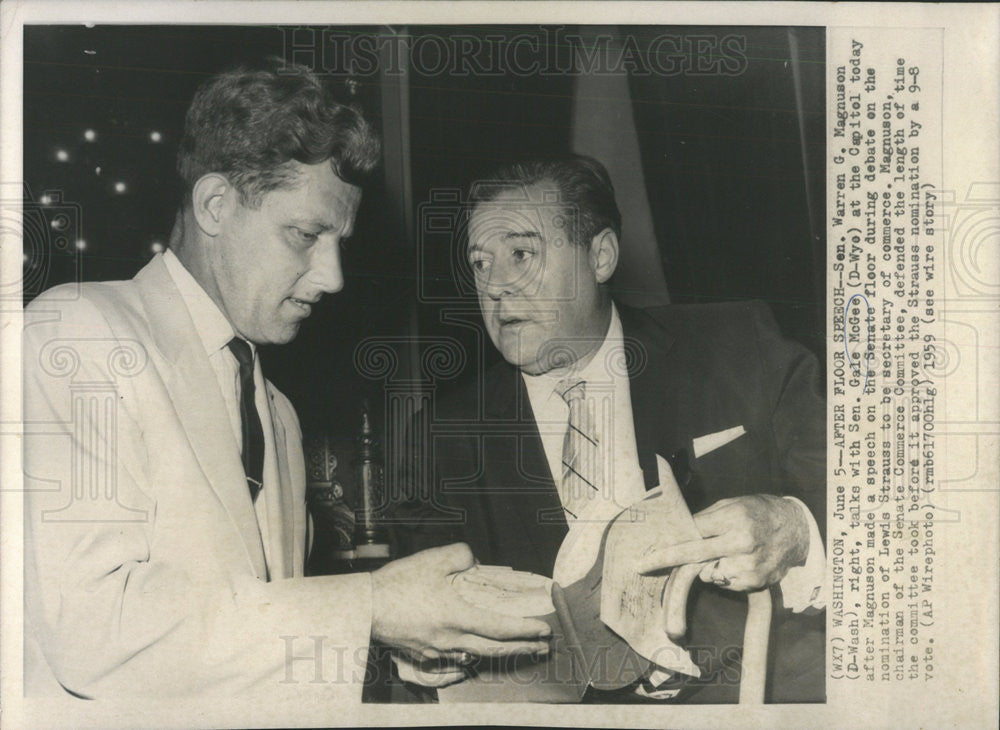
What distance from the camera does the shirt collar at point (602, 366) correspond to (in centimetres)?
148

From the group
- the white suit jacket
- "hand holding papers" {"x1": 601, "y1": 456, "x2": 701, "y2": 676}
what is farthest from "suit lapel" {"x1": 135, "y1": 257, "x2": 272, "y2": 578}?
"hand holding papers" {"x1": 601, "y1": 456, "x2": 701, "y2": 676}

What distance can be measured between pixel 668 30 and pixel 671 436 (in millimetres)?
761

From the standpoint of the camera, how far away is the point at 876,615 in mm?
1473

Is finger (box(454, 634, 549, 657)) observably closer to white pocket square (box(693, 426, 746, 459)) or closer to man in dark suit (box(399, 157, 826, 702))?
man in dark suit (box(399, 157, 826, 702))

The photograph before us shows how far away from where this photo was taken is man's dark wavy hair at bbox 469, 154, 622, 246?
1462 millimetres

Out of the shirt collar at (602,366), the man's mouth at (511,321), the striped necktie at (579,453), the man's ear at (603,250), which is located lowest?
the striped necktie at (579,453)

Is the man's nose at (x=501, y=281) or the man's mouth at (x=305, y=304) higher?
the man's nose at (x=501, y=281)

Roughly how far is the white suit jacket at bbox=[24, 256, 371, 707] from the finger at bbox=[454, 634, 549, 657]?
18cm

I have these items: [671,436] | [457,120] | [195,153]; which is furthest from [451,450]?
[195,153]

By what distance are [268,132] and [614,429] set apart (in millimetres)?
835

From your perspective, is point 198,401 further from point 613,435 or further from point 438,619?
point 613,435

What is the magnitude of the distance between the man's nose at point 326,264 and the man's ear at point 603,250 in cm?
47

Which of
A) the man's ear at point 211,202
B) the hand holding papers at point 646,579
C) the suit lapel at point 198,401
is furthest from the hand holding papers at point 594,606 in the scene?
the man's ear at point 211,202

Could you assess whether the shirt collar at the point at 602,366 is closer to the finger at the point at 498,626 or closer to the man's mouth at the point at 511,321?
the man's mouth at the point at 511,321
